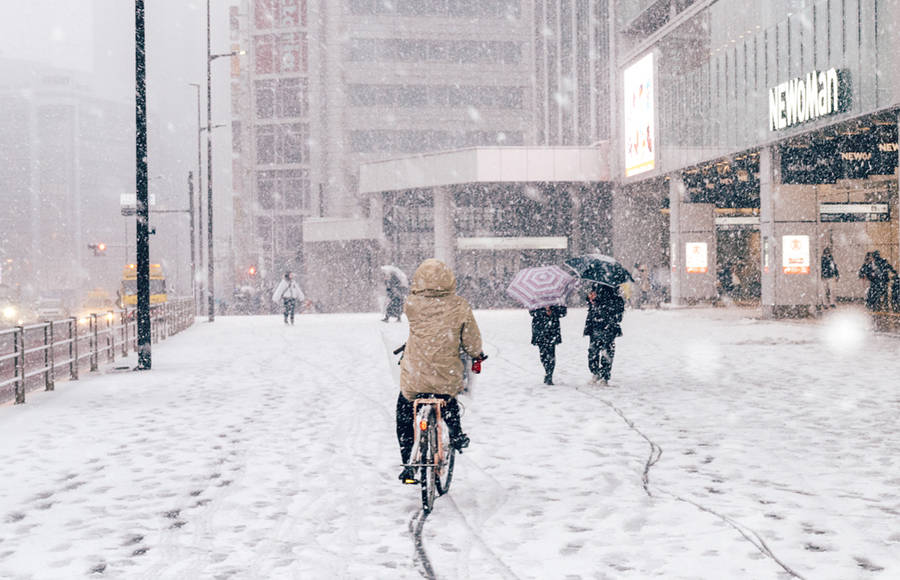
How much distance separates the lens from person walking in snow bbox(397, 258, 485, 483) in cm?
672

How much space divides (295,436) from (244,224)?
8560 centimetres

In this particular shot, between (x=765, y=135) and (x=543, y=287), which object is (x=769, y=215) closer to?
(x=765, y=135)

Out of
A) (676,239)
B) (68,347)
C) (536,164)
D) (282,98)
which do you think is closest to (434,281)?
(68,347)

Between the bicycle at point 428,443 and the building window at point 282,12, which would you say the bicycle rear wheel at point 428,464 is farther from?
the building window at point 282,12

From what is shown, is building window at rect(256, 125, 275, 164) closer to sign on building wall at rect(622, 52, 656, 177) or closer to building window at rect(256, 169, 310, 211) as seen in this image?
building window at rect(256, 169, 310, 211)

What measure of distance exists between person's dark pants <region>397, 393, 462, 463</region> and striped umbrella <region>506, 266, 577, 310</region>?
6.54 meters

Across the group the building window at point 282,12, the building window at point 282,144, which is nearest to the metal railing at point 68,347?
the building window at point 282,144

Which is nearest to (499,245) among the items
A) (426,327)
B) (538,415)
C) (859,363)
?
(859,363)

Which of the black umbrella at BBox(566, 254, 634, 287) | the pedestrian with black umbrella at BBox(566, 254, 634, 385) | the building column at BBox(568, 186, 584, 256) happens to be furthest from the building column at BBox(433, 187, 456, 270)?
the black umbrella at BBox(566, 254, 634, 287)

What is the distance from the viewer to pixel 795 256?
102 ft

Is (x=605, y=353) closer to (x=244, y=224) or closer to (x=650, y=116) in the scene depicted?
(x=650, y=116)

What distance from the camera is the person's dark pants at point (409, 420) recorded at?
689 cm

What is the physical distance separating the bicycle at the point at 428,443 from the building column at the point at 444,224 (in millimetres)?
45798

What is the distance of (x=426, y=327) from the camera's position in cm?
681
